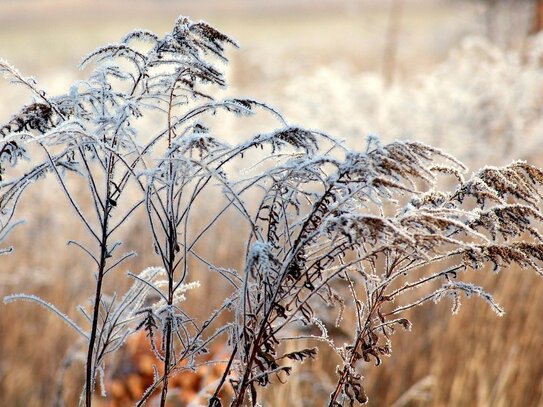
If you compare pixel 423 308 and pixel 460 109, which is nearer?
pixel 423 308

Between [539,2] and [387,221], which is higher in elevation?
[539,2]

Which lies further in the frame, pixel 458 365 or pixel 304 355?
pixel 458 365

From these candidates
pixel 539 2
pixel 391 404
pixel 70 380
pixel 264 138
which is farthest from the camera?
pixel 539 2

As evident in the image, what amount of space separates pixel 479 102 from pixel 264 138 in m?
4.50

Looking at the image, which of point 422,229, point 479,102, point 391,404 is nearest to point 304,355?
point 422,229

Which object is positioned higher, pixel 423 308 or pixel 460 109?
pixel 460 109

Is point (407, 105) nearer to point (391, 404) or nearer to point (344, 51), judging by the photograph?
point (391, 404)

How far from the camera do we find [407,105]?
18.4 feet

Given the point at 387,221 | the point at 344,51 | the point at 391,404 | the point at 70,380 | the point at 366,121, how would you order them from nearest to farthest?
the point at 387,221 < the point at 391,404 < the point at 70,380 < the point at 366,121 < the point at 344,51

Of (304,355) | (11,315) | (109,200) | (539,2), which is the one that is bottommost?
(304,355)

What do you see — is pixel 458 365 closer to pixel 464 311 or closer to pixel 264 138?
pixel 464 311

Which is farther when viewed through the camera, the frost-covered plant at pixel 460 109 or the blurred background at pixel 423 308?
the frost-covered plant at pixel 460 109

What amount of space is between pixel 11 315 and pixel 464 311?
257 cm

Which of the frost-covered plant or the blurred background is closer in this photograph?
the blurred background
